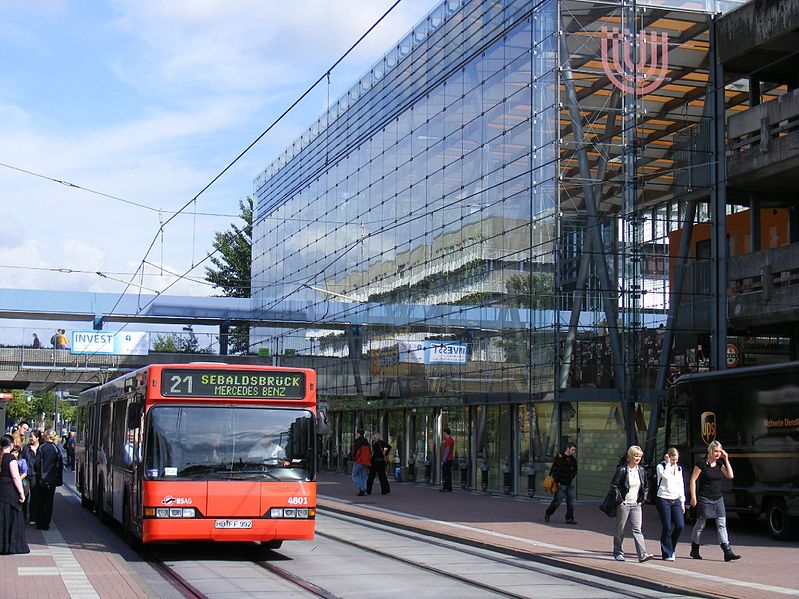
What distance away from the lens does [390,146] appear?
45.0 meters

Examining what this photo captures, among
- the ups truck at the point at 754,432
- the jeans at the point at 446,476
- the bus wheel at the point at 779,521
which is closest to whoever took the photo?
the bus wheel at the point at 779,521

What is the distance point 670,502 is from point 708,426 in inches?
274

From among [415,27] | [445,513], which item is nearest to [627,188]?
[445,513]

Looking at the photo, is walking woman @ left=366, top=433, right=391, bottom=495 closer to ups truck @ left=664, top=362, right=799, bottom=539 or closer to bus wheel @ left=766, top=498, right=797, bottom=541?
ups truck @ left=664, top=362, right=799, bottom=539

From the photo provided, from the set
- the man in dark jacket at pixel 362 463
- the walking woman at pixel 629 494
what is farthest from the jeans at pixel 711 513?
the man in dark jacket at pixel 362 463

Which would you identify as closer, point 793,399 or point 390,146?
point 793,399

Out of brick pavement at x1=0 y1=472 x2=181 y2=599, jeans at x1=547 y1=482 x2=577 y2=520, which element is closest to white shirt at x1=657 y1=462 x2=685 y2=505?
jeans at x1=547 y1=482 x2=577 y2=520

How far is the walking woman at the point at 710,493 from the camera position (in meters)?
16.5

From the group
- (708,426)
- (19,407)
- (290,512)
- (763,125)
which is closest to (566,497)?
(708,426)

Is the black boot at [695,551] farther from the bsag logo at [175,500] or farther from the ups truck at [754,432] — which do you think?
the bsag logo at [175,500]

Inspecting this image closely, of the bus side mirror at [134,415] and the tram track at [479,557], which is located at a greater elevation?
the bus side mirror at [134,415]

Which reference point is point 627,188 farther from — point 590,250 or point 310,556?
point 310,556

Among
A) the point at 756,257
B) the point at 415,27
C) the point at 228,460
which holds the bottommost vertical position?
the point at 228,460

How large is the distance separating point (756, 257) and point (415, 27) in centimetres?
1649
